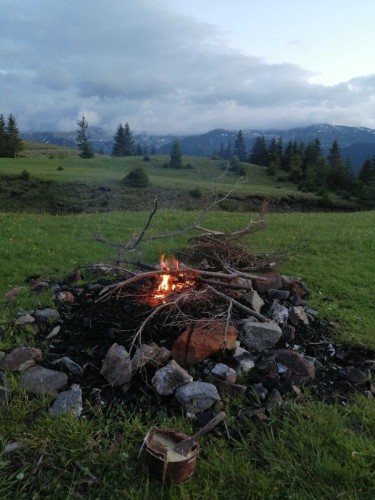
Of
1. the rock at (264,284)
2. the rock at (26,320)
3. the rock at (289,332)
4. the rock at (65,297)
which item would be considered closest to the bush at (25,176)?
the rock at (65,297)

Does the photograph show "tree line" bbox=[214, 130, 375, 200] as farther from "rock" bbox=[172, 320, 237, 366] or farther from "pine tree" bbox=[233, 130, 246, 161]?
"rock" bbox=[172, 320, 237, 366]

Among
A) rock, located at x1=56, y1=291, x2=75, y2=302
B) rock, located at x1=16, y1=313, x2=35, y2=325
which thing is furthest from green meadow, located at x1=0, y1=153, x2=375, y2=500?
rock, located at x1=56, y1=291, x2=75, y2=302

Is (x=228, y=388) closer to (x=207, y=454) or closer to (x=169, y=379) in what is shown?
(x=169, y=379)

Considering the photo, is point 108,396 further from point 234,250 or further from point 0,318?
point 234,250

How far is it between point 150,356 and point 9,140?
75.5m

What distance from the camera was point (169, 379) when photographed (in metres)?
4.45

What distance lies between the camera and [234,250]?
7.44 m

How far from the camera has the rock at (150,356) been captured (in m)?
4.68

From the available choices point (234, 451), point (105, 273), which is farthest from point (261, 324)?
point (105, 273)

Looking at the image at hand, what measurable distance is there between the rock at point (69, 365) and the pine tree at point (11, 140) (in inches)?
2881

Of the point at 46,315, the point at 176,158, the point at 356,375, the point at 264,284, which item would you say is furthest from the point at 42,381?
the point at 176,158

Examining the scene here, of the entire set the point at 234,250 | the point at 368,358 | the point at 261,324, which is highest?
the point at 234,250

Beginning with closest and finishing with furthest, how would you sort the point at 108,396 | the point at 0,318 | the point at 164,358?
the point at 108,396
the point at 164,358
the point at 0,318

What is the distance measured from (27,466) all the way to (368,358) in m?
4.57
